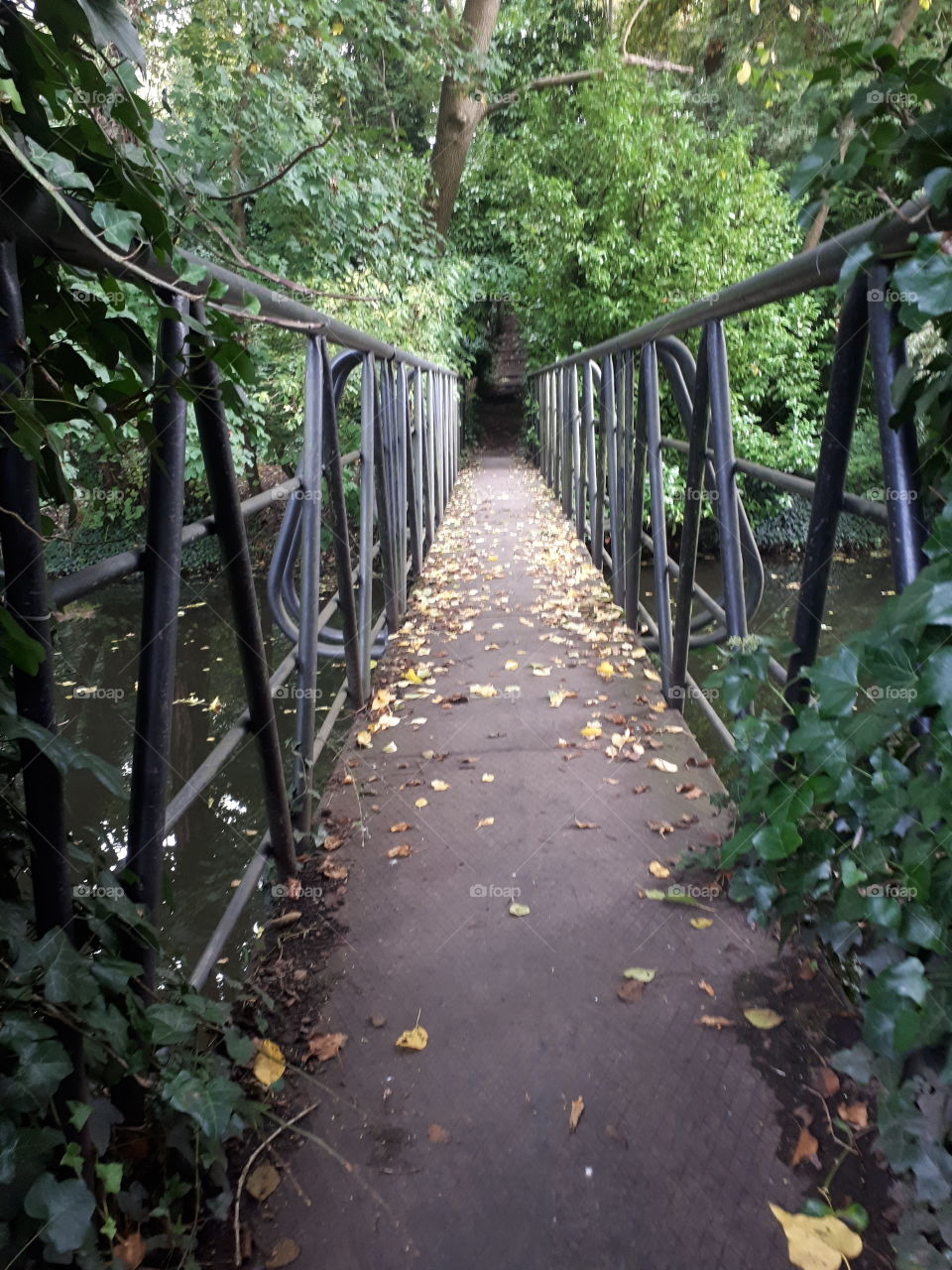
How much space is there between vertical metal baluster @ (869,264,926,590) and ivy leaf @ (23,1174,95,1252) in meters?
1.17

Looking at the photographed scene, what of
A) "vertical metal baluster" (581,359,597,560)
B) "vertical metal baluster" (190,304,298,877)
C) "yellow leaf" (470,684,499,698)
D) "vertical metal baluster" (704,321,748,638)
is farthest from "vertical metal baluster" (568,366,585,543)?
"vertical metal baluster" (190,304,298,877)

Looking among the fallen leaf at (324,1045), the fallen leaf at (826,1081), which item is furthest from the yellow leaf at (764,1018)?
the fallen leaf at (324,1045)

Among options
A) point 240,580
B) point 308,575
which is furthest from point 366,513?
point 240,580

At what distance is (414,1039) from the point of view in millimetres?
1496

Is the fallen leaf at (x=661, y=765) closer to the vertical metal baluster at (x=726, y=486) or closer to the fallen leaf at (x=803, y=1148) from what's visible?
the vertical metal baluster at (x=726, y=486)

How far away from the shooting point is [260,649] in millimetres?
1732

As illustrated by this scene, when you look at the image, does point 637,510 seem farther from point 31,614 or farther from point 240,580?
point 31,614

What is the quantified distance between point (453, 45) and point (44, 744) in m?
11.1

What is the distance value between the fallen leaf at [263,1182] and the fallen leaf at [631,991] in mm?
649

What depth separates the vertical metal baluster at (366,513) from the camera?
9.57 feet

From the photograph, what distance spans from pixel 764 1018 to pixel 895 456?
951 mm

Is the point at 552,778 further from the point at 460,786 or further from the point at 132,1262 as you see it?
the point at 132,1262

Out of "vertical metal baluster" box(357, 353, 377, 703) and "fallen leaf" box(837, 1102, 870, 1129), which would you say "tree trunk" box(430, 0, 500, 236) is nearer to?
"vertical metal baluster" box(357, 353, 377, 703)

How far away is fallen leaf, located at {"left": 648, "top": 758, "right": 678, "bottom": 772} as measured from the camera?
239cm
